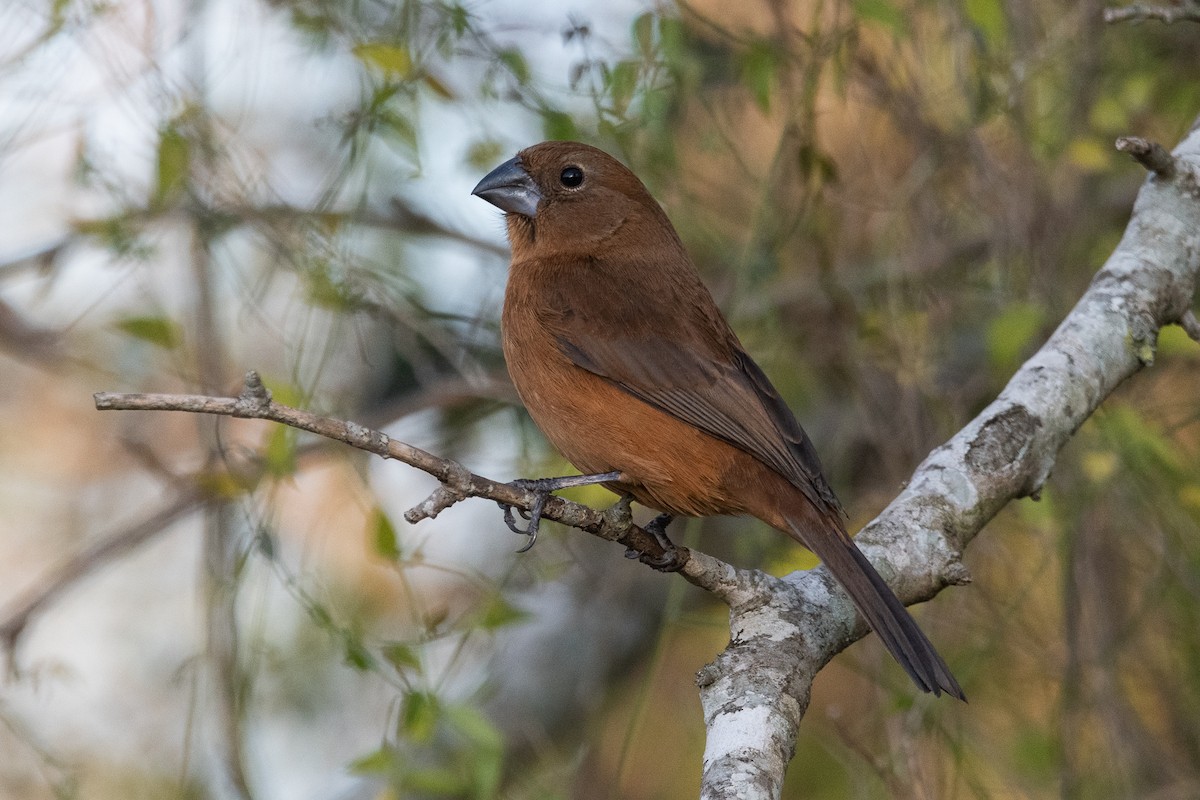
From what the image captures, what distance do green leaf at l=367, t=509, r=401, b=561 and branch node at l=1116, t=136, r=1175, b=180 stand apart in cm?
190

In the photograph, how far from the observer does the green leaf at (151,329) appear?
346 centimetres

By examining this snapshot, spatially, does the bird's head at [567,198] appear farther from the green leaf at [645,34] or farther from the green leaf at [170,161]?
the green leaf at [170,161]

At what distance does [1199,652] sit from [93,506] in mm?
5001

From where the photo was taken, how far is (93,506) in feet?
21.2

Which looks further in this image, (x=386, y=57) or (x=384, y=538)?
(x=386, y=57)

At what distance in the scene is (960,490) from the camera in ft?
9.83

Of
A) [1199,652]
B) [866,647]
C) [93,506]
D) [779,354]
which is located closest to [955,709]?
[866,647]

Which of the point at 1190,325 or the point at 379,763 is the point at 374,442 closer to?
the point at 379,763

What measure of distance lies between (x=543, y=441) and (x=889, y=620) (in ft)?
7.37

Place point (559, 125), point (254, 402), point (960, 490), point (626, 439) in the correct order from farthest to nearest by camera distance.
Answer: point (559, 125) < point (626, 439) < point (960, 490) < point (254, 402)

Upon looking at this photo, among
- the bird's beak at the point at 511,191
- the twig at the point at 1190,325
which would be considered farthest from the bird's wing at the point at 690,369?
the twig at the point at 1190,325

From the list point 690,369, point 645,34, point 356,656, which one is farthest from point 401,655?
point 645,34

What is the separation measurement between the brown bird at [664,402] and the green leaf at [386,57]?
701 millimetres

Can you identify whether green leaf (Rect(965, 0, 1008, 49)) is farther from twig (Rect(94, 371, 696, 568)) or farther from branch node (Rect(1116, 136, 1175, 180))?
twig (Rect(94, 371, 696, 568))
